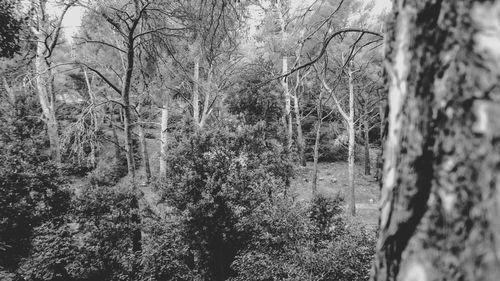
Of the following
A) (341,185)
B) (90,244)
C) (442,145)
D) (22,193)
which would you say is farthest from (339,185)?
(442,145)

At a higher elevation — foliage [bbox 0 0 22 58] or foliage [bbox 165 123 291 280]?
foliage [bbox 0 0 22 58]

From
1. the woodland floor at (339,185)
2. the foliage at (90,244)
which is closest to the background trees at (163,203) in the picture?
the foliage at (90,244)

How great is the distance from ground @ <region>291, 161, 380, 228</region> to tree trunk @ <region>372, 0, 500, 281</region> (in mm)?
13454

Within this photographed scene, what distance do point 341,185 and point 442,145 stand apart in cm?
1783

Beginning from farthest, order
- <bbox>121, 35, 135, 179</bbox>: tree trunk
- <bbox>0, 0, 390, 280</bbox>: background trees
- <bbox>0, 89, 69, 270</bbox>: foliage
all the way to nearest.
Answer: <bbox>0, 89, 69, 270</bbox>: foliage < <bbox>121, 35, 135, 179</bbox>: tree trunk < <bbox>0, 0, 390, 280</bbox>: background trees

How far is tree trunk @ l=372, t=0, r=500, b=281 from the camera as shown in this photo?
15.6 inches

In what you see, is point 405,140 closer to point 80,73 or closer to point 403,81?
point 403,81

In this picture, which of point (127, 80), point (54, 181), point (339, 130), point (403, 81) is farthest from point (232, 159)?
point (339, 130)

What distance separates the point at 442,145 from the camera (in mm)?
464

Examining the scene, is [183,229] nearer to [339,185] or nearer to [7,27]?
[7,27]

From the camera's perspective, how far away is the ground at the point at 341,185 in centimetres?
1416

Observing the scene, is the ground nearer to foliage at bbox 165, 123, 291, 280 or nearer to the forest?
the forest

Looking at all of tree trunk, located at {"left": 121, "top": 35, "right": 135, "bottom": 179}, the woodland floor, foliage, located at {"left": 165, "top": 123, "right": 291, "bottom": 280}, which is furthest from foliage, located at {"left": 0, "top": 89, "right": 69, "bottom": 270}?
the woodland floor

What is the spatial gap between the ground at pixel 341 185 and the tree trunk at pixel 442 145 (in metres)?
13.5
